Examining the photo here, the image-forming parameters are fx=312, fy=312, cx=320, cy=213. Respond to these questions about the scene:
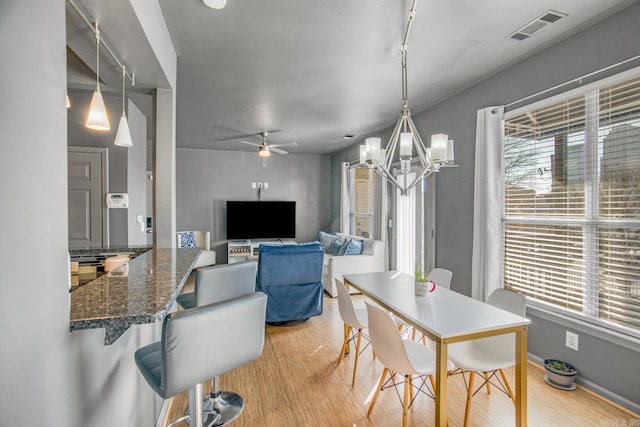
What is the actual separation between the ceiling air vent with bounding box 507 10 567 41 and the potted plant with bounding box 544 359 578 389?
2.55 meters

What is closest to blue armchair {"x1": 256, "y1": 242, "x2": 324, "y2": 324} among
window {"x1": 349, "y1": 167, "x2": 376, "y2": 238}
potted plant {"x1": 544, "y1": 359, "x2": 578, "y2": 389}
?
potted plant {"x1": 544, "y1": 359, "x2": 578, "y2": 389}

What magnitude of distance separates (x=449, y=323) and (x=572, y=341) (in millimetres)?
1449

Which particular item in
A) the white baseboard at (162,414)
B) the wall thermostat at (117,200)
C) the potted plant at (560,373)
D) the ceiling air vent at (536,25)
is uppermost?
the ceiling air vent at (536,25)

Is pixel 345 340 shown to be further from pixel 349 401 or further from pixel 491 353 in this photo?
pixel 491 353

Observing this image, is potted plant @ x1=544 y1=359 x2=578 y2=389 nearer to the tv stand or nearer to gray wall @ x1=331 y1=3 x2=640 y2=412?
gray wall @ x1=331 y1=3 x2=640 y2=412

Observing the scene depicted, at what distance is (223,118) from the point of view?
15.2ft

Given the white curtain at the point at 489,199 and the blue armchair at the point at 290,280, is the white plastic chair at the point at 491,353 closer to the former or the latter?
the white curtain at the point at 489,199

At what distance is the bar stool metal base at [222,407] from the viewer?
1885 millimetres

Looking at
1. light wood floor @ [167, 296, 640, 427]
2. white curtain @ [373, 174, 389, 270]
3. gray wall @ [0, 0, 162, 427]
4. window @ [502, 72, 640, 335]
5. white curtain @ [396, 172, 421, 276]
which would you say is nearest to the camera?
gray wall @ [0, 0, 162, 427]

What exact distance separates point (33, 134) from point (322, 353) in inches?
110

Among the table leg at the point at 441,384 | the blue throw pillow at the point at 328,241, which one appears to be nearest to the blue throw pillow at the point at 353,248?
the blue throw pillow at the point at 328,241

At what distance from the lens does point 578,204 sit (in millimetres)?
2404

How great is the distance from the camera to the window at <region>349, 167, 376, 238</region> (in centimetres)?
593

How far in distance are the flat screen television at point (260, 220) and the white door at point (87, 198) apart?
3554 millimetres
